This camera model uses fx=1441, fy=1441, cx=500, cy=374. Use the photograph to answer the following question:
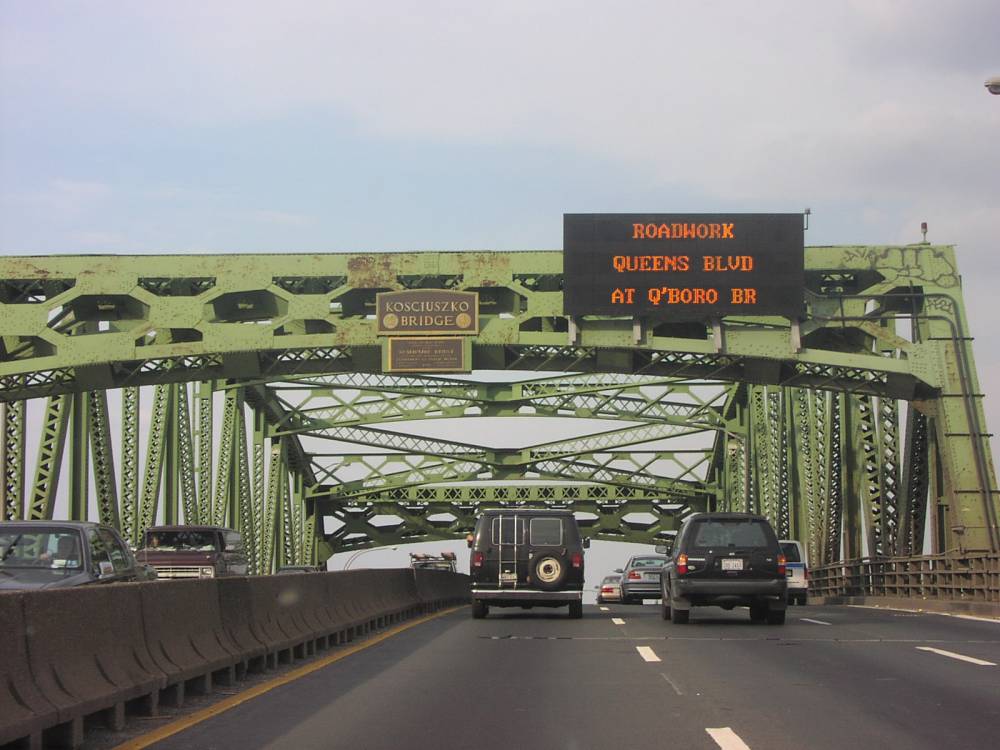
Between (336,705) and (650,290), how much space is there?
24877 millimetres

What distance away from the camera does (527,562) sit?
27.0 metres

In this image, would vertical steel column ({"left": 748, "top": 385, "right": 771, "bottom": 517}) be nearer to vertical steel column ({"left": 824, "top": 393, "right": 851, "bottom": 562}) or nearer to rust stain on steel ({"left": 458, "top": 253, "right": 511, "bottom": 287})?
vertical steel column ({"left": 824, "top": 393, "right": 851, "bottom": 562})

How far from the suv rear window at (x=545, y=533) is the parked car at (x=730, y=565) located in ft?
13.7

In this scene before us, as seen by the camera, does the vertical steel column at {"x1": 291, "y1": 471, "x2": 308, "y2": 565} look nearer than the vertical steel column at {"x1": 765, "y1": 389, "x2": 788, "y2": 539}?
No

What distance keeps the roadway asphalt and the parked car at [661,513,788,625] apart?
2954mm

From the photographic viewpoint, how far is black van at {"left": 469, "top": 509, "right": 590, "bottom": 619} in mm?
26703

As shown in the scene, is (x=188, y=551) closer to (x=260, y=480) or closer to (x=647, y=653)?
(x=647, y=653)

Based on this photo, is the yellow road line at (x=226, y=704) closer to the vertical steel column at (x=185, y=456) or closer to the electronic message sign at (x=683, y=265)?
the electronic message sign at (x=683, y=265)

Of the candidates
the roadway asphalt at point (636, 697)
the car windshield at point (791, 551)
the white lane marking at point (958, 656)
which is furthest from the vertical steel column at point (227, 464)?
the white lane marking at point (958, 656)

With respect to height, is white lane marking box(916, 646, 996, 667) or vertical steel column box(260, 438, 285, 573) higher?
vertical steel column box(260, 438, 285, 573)

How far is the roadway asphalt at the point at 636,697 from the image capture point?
959cm

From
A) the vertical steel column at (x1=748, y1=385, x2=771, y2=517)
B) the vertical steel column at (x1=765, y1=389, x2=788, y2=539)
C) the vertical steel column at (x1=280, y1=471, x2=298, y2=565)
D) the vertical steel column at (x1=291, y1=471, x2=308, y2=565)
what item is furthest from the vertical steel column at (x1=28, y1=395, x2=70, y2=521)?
the vertical steel column at (x1=291, y1=471, x2=308, y2=565)

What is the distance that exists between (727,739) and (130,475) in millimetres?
29578

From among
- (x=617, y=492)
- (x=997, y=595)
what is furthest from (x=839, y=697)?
(x=617, y=492)
